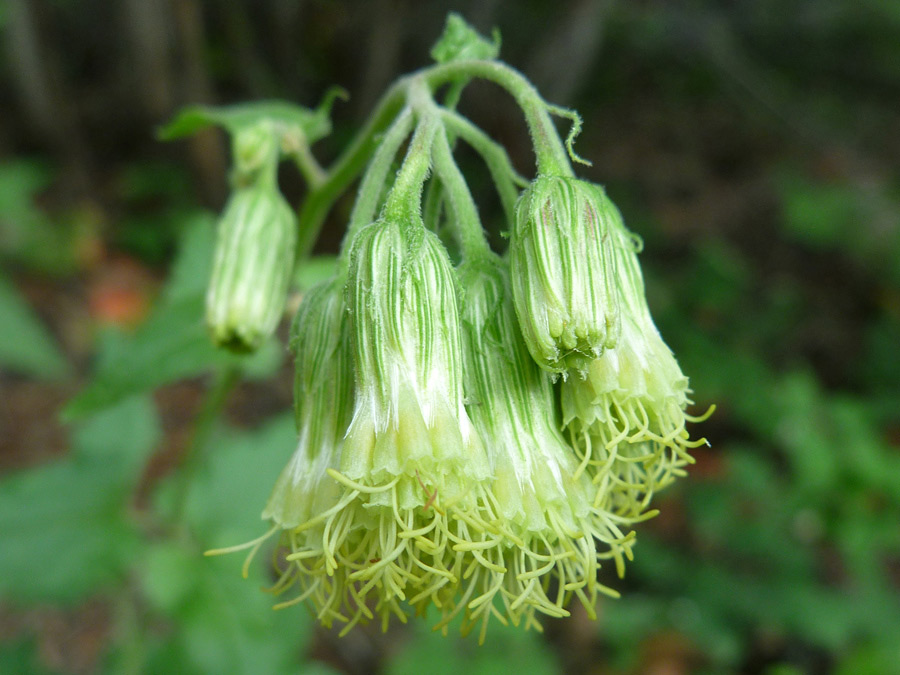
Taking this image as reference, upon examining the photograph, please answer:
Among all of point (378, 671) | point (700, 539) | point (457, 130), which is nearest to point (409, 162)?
point (457, 130)

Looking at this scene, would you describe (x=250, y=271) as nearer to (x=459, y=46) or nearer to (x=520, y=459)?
(x=459, y=46)

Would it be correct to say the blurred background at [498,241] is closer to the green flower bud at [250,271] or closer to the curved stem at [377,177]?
the green flower bud at [250,271]

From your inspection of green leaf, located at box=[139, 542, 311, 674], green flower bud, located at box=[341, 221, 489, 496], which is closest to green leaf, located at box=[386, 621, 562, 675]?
green leaf, located at box=[139, 542, 311, 674]

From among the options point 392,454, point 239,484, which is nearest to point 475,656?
point 239,484

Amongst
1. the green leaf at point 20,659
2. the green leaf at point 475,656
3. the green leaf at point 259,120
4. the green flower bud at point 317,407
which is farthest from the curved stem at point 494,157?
the green leaf at point 20,659

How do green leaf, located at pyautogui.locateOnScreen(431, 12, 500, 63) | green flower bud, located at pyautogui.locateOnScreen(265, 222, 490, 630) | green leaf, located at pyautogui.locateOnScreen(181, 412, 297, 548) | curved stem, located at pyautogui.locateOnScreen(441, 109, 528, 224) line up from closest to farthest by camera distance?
green flower bud, located at pyautogui.locateOnScreen(265, 222, 490, 630), curved stem, located at pyautogui.locateOnScreen(441, 109, 528, 224), green leaf, located at pyautogui.locateOnScreen(431, 12, 500, 63), green leaf, located at pyautogui.locateOnScreen(181, 412, 297, 548)

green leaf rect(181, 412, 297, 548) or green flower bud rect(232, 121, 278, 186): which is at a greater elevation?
green flower bud rect(232, 121, 278, 186)

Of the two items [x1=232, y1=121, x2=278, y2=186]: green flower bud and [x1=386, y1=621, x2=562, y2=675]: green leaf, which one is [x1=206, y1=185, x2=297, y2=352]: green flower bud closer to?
[x1=232, y1=121, x2=278, y2=186]: green flower bud
